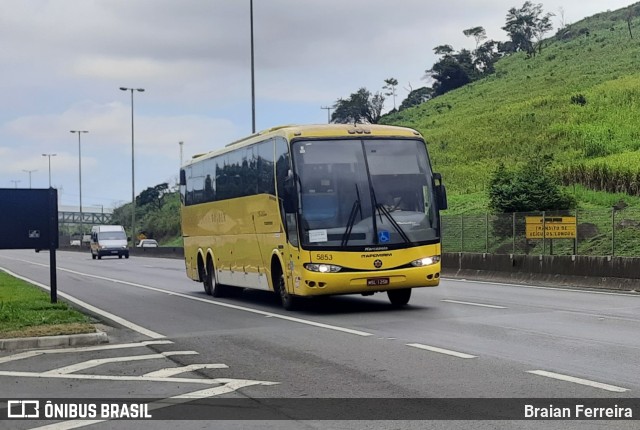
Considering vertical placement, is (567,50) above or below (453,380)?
above

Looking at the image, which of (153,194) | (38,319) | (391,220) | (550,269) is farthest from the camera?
(153,194)

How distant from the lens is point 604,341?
42.3ft

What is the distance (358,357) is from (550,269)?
16604mm

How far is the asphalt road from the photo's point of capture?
932 centimetres

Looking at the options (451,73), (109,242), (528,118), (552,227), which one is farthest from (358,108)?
(552,227)

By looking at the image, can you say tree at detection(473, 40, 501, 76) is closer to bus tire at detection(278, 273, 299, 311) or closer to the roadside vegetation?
the roadside vegetation

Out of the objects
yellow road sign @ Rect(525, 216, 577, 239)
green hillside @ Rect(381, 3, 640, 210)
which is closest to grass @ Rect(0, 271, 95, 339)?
yellow road sign @ Rect(525, 216, 577, 239)

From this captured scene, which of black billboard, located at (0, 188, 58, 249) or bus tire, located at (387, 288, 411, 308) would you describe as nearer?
black billboard, located at (0, 188, 58, 249)

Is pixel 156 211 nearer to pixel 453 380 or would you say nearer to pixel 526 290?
pixel 526 290

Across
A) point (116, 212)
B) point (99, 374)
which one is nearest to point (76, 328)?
point (99, 374)

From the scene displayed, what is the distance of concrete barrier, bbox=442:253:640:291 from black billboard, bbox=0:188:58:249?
1396 cm

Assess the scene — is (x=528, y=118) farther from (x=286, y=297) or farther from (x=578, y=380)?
(x=578, y=380)

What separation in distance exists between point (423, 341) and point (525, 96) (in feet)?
325

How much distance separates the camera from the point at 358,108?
140 metres
